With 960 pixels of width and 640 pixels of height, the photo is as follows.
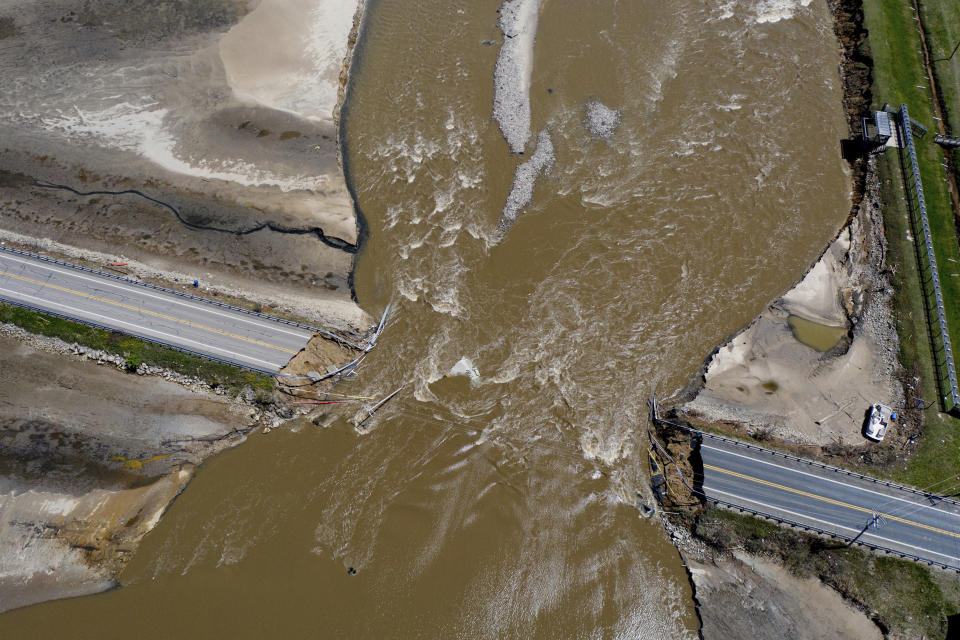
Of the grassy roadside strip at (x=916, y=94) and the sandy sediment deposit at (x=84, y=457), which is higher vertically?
the grassy roadside strip at (x=916, y=94)

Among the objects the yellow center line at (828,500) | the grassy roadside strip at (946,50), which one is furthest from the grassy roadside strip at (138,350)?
the grassy roadside strip at (946,50)

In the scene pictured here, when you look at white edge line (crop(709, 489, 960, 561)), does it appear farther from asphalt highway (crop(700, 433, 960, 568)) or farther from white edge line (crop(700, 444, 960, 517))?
white edge line (crop(700, 444, 960, 517))

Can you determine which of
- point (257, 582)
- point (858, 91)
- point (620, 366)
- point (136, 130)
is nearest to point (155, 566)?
point (257, 582)

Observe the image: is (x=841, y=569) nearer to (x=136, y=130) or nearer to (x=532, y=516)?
(x=532, y=516)

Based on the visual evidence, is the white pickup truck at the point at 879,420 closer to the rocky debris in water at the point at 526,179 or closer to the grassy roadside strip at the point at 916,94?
the grassy roadside strip at the point at 916,94

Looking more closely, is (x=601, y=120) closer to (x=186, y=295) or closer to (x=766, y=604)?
(x=186, y=295)

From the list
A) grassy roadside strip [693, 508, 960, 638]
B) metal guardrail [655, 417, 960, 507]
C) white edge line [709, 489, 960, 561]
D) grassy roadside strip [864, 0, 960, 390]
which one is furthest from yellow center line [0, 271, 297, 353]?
grassy roadside strip [864, 0, 960, 390]
